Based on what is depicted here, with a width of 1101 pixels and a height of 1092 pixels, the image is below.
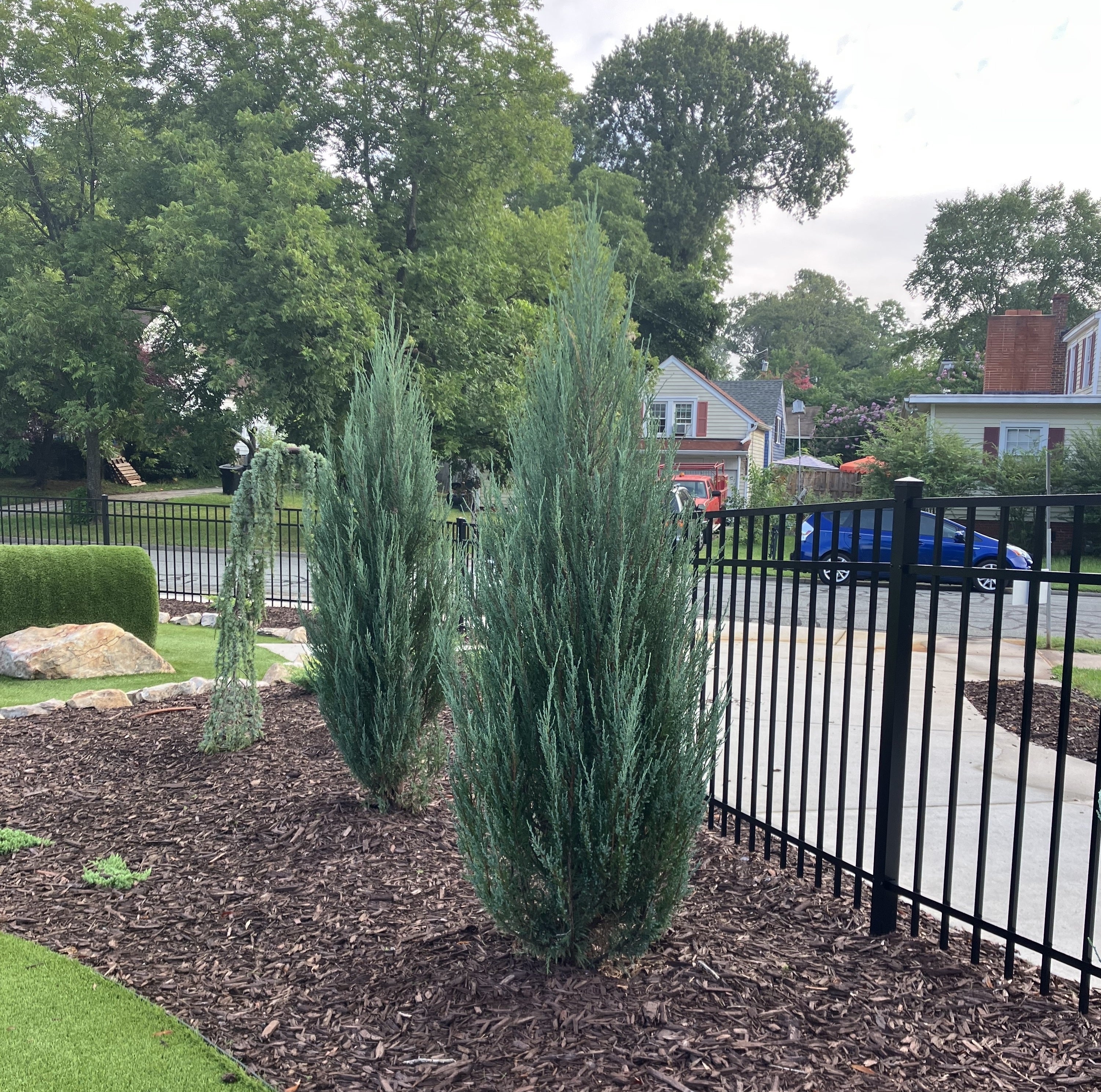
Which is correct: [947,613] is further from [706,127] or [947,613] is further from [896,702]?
[706,127]

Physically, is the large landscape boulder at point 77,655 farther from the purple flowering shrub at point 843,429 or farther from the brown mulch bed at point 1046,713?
the purple flowering shrub at point 843,429

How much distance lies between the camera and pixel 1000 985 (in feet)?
8.99

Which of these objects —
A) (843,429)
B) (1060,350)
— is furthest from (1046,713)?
(843,429)

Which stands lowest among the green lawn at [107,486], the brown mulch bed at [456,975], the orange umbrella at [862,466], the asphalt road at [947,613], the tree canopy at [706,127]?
the asphalt road at [947,613]

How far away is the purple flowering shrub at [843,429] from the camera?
137 ft

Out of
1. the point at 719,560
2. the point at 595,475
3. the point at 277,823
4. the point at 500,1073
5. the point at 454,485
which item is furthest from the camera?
the point at 454,485

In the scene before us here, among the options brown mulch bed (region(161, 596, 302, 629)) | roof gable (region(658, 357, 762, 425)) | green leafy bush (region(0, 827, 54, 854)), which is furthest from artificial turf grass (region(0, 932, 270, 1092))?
roof gable (region(658, 357, 762, 425))

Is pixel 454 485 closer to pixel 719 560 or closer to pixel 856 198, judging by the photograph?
pixel 719 560

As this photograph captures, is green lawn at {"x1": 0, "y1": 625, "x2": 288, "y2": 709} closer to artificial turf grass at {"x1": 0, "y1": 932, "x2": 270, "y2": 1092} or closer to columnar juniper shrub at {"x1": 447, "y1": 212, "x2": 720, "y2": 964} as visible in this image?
artificial turf grass at {"x1": 0, "y1": 932, "x2": 270, "y2": 1092}

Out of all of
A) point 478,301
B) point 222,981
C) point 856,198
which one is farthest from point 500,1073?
point 856,198

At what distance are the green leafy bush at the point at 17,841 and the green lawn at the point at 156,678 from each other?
2936mm

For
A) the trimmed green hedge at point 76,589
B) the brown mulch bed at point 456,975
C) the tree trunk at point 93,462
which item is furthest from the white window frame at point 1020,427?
the tree trunk at point 93,462

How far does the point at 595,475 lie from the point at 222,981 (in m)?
2.20

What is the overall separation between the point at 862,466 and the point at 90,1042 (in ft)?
86.9
